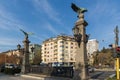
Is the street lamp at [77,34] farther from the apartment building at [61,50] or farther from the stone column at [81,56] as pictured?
the apartment building at [61,50]

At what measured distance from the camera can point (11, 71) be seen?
3297cm

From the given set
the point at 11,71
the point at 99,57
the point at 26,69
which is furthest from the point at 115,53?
the point at 99,57

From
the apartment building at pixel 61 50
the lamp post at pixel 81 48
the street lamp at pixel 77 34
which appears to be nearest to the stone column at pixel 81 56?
the lamp post at pixel 81 48

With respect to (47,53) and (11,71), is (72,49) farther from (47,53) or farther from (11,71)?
(11,71)

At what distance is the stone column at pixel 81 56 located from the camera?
18.2m

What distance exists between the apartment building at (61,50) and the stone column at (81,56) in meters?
86.5

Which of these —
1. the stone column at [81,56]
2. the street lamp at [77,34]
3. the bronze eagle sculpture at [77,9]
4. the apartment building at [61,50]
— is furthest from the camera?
the apartment building at [61,50]

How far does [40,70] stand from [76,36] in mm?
12196

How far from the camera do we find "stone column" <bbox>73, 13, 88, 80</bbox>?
18234mm

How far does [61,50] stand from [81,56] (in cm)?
9209

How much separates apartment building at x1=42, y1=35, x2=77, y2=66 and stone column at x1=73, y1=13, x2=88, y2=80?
284ft

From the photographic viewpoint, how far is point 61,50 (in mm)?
110562

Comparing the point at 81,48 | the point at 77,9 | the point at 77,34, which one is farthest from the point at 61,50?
the point at 77,34

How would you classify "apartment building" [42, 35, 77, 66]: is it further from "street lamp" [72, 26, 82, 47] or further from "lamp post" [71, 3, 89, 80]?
"street lamp" [72, 26, 82, 47]
